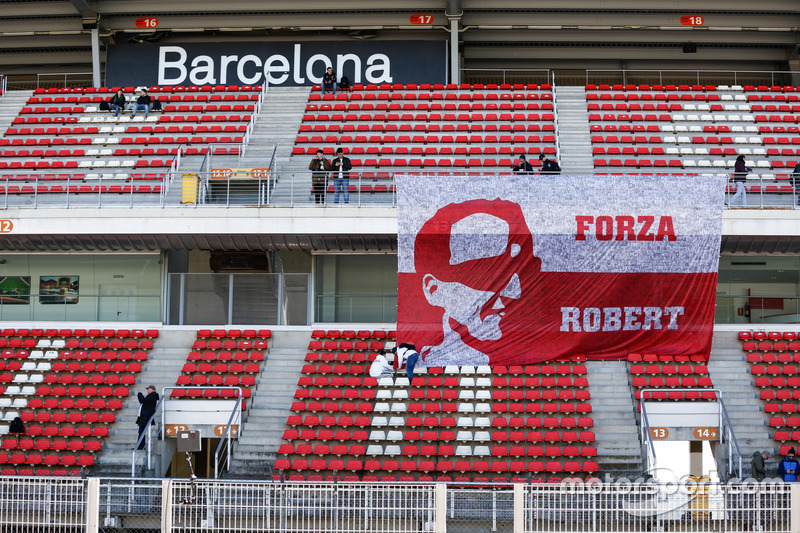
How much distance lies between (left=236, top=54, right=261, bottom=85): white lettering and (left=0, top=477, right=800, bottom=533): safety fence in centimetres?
2111

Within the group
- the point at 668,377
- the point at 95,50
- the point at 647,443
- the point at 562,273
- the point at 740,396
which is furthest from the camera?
the point at 95,50

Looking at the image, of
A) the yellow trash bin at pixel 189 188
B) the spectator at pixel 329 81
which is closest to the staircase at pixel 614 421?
the yellow trash bin at pixel 189 188

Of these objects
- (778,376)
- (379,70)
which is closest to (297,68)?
(379,70)

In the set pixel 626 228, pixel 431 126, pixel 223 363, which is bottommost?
pixel 223 363

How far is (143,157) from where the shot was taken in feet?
87.0

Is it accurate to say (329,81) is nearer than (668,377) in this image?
Answer: No

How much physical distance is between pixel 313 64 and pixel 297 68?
0.60m

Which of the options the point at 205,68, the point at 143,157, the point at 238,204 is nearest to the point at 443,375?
the point at 238,204

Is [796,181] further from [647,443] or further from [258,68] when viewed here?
[258,68]

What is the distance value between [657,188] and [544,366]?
7978mm

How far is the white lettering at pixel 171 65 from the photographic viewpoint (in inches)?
1281

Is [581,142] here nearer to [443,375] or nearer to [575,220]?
[443,375]

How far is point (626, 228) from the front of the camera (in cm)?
1348

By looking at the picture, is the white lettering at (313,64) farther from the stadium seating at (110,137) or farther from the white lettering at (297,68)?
the stadium seating at (110,137)
